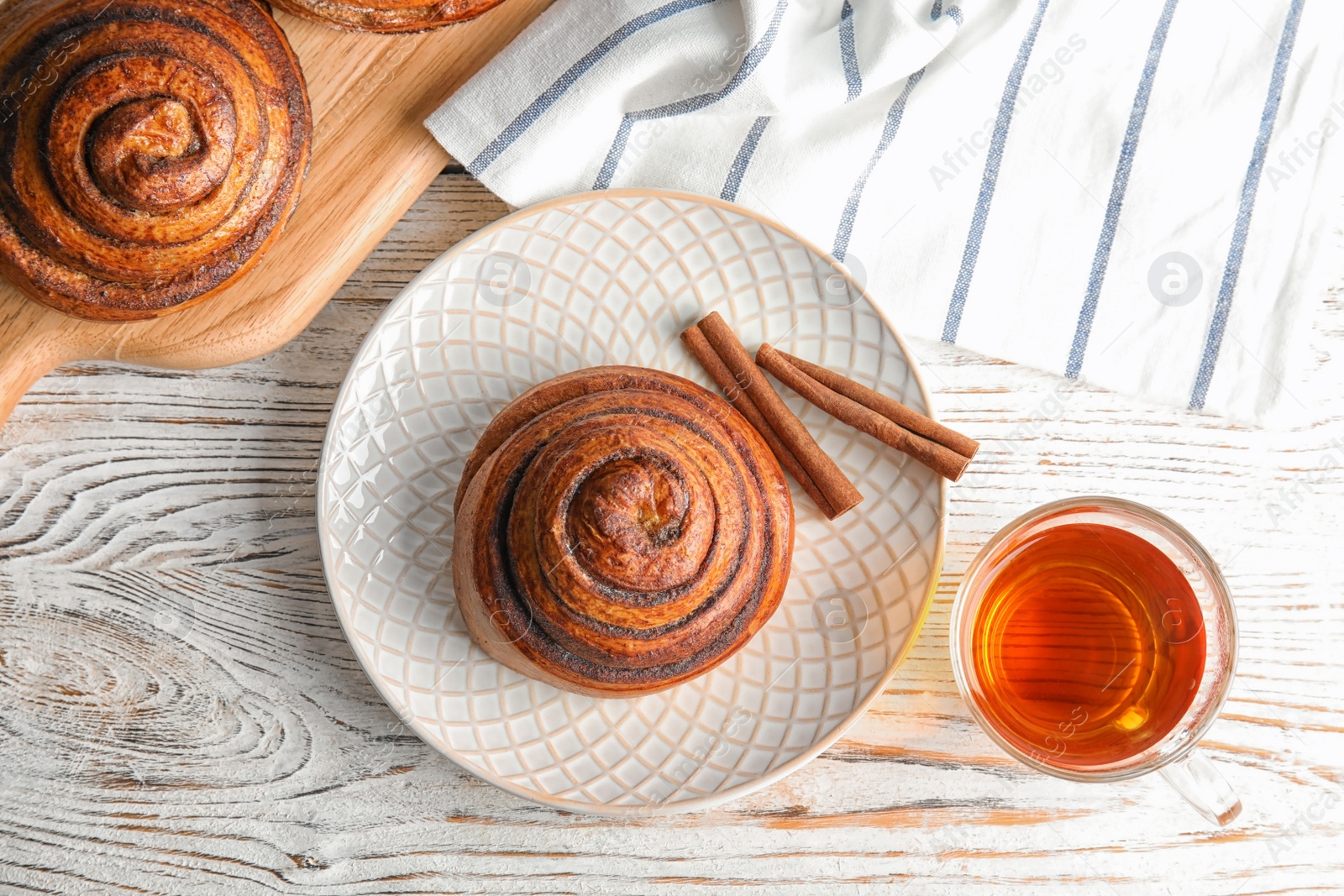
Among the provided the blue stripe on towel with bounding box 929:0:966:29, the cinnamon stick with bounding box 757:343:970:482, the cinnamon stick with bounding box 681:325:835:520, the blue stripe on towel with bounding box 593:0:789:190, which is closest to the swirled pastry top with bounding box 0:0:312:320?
the blue stripe on towel with bounding box 593:0:789:190

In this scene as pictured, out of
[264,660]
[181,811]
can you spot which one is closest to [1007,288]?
[264,660]

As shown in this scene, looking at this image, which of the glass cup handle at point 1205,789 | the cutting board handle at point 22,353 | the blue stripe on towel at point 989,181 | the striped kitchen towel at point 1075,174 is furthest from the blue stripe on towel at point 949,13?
the cutting board handle at point 22,353

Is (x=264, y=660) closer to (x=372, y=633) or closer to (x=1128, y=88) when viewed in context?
(x=372, y=633)

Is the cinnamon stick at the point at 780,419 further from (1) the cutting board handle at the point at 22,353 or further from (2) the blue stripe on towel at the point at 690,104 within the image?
(1) the cutting board handle at the point at 22,353

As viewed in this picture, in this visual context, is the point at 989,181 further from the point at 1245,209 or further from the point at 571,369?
the point at 571,369

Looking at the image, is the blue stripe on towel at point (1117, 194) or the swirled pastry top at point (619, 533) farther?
the blue stripe on towel at point (1117, 194)

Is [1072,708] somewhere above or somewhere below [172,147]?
below
